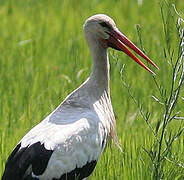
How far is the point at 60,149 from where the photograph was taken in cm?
422

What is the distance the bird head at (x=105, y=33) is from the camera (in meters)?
4.89

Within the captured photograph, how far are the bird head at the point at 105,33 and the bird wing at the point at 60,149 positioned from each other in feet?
2.20

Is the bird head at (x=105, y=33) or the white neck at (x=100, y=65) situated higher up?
the bird head at (x=105, y=33)

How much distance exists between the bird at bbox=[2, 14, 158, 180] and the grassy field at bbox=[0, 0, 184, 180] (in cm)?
22

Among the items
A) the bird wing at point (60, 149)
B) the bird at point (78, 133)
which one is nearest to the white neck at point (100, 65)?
the bird at point (78, 133)

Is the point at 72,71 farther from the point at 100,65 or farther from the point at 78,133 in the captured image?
the point at 78,133

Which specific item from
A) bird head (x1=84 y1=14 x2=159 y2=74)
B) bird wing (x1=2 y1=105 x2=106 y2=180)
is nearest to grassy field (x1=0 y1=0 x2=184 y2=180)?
bird head (x1=84 y1=14 x2=159 y2=74)

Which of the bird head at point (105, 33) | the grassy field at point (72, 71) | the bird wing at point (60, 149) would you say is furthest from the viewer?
the bird head at point (105, 33)

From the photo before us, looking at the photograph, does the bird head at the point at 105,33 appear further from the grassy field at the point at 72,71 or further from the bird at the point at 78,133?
the grassy field at the point at 72,71

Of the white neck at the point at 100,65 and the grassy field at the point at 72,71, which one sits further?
the white neck at the point at 100,65

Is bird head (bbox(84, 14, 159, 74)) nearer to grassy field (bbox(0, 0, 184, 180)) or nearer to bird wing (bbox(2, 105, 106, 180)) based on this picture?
grassy field (bbox(0, 0, 184, 180))

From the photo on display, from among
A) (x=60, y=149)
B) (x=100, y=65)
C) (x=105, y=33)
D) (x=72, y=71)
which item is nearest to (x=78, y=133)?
(x=60, y=149)

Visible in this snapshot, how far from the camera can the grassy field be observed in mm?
4746

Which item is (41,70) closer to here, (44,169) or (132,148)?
(132,148)
